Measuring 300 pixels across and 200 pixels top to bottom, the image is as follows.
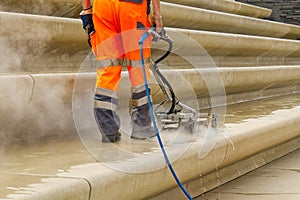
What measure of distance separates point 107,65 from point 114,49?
0.10m

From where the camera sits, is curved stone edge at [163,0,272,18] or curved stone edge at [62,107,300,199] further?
→ curved stone edge at [163,0,272,18]

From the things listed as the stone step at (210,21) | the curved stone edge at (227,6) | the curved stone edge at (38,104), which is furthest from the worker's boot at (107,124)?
the curved stone edge at (227,6)

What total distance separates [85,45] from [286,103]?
2.14m

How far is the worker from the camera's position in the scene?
267 cm

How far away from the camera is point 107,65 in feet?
8.87

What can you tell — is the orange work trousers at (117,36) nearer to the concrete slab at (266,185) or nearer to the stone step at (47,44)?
the stone step at (47,44)

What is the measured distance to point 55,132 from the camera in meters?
2.81

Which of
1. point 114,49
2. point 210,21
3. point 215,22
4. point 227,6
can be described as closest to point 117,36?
point 114,49

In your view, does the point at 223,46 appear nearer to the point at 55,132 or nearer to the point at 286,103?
the point at 286,103

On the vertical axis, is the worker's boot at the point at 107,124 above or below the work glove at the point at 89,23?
below

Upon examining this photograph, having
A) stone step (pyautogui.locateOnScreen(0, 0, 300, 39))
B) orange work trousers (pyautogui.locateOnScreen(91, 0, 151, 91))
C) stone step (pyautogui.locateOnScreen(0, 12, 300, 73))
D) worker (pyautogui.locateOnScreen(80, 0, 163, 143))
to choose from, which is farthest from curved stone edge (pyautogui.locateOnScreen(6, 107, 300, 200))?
stone step (pyautogui.locateOnScreen(0, 0, 300, 39))

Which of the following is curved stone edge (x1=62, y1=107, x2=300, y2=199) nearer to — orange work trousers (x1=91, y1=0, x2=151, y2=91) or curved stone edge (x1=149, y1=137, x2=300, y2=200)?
curved stone edge (x1=149, y1=137, x2=300, y2=200)

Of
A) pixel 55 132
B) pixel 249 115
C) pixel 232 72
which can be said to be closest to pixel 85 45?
pixel 55 132

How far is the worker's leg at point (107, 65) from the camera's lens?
267cm
